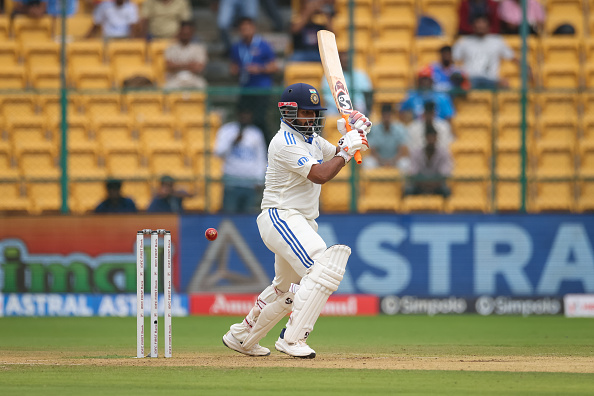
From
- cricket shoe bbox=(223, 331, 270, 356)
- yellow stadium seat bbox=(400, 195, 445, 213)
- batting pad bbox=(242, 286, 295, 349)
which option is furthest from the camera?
yellow stadium seat bbox=(400, 195, 445, 213)

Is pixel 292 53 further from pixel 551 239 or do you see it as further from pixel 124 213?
pixel 551 239

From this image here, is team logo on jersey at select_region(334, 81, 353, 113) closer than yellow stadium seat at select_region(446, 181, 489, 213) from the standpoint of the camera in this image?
Yes

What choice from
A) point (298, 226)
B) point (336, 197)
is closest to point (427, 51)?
point (336, 197)

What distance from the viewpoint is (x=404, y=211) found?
12680mm

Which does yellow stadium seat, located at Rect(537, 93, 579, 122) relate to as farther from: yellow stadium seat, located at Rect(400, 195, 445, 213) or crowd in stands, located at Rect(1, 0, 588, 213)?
yellow stadium seat, located at Rect(400, 195, 445, 213)

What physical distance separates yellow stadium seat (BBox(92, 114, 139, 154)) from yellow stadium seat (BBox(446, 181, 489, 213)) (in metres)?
4.25

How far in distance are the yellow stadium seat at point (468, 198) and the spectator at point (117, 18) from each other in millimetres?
5383

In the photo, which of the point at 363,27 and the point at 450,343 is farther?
the point at 363,27

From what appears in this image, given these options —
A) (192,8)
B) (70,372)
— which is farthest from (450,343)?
(192,8)

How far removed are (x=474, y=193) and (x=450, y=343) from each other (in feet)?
13.1

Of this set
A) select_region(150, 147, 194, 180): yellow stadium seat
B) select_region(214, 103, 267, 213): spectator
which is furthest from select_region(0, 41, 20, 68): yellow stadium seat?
select_region(214, 103, 267, 213): spectator

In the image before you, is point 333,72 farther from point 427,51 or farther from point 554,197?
point 427,51

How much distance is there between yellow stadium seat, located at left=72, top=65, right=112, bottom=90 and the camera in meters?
14.1

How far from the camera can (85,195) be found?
12914 mm
